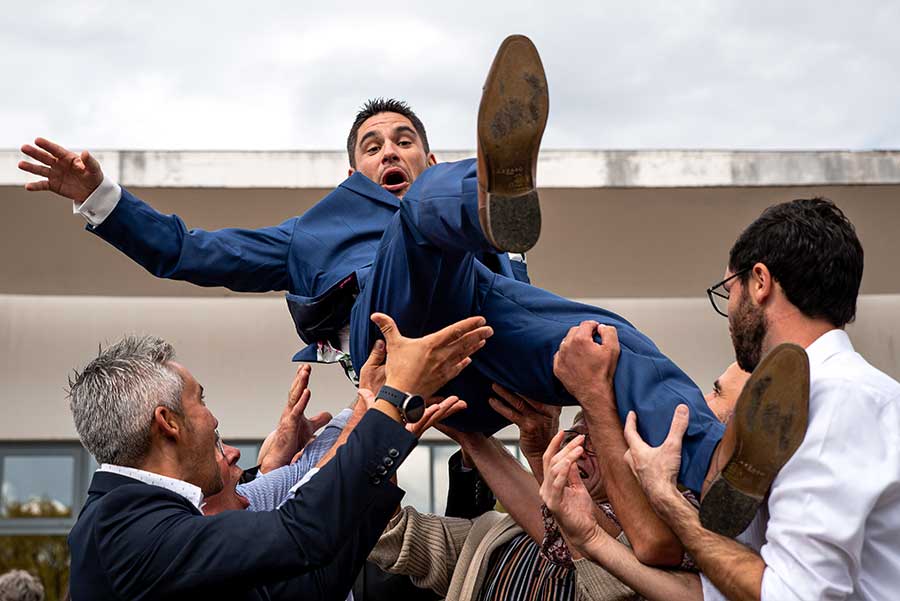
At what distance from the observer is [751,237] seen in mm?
2352

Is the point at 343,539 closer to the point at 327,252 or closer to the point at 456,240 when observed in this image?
the point at 456,240

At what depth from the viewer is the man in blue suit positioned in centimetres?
213

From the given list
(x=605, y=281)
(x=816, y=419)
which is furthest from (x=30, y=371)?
(x=816, y=419)

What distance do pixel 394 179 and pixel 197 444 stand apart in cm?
116

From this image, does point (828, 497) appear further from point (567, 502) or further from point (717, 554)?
point (567, 502)

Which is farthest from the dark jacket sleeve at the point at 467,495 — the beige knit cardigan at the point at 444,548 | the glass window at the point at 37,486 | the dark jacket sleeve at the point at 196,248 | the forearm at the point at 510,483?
the glass window at the point at 37,486

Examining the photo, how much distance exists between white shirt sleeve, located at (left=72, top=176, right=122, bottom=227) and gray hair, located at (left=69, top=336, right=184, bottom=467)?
1.87ft

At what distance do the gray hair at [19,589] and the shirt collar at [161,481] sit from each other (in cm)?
197

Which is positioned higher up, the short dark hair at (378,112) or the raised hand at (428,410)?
the short dark hair at (378,112)

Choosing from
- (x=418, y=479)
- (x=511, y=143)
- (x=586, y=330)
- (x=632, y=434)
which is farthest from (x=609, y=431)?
(x=418, y=479)

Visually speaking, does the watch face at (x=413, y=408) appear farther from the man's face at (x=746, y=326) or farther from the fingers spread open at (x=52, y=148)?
the fingers spread open at (x=52, y=148)

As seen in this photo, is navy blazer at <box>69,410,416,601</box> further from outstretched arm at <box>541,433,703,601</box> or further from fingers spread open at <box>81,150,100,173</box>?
fingers spread open at <box>81,150,100,173</box>

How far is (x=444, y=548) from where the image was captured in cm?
317

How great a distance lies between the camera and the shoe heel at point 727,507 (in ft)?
6.86
